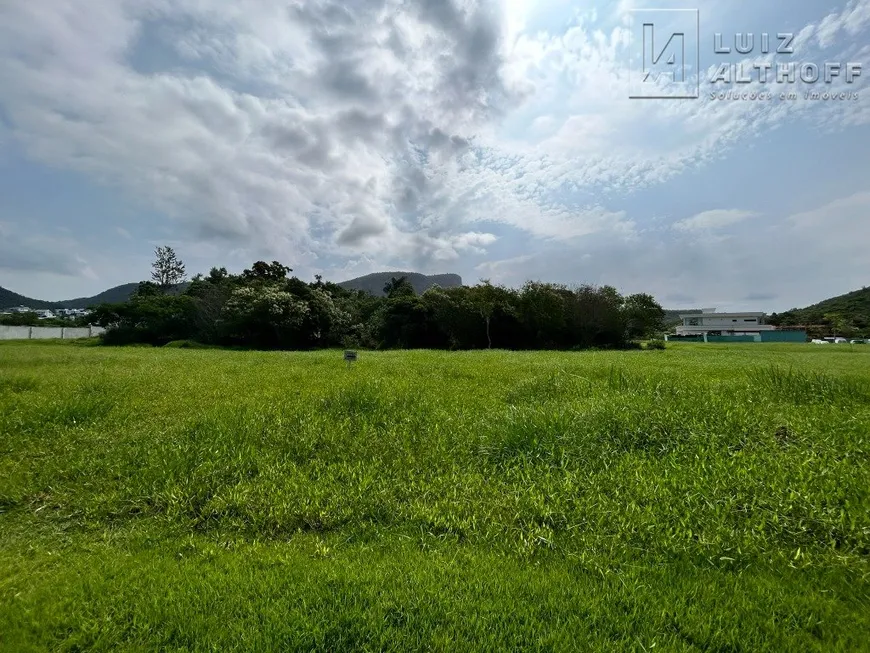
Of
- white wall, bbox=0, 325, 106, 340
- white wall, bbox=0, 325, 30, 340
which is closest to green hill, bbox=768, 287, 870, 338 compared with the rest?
white wall, bbox=0, 325, 106, 340

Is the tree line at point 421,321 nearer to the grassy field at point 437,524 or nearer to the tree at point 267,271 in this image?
the tree at point 267,271

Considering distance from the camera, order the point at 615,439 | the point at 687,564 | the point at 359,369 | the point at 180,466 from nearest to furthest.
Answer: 1. the point at 687,564
2. the point at 180,466
3. the point at 615,439
4. the point at 359,369

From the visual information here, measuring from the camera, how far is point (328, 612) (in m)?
2.32

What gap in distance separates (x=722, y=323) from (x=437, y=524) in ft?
264

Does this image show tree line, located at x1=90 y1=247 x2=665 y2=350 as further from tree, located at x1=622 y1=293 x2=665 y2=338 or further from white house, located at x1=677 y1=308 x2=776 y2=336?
white house, located at x1=677 y1=308 x2=776 y2=336

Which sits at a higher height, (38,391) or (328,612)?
(38,391)

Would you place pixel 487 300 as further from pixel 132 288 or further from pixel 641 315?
pixel 132 288

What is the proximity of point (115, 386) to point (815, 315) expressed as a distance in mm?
95712

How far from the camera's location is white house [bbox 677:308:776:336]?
6612 cm

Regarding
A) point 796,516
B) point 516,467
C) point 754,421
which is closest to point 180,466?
point 516,467

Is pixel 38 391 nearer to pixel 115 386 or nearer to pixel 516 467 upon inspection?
pixel 115 386

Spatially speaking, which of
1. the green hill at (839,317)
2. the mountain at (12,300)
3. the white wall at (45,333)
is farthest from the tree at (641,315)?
the mountain at (12,300)

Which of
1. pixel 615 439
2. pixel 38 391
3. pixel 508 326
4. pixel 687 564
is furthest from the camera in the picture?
pixel 508 326

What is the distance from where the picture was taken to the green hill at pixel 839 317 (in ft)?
184
